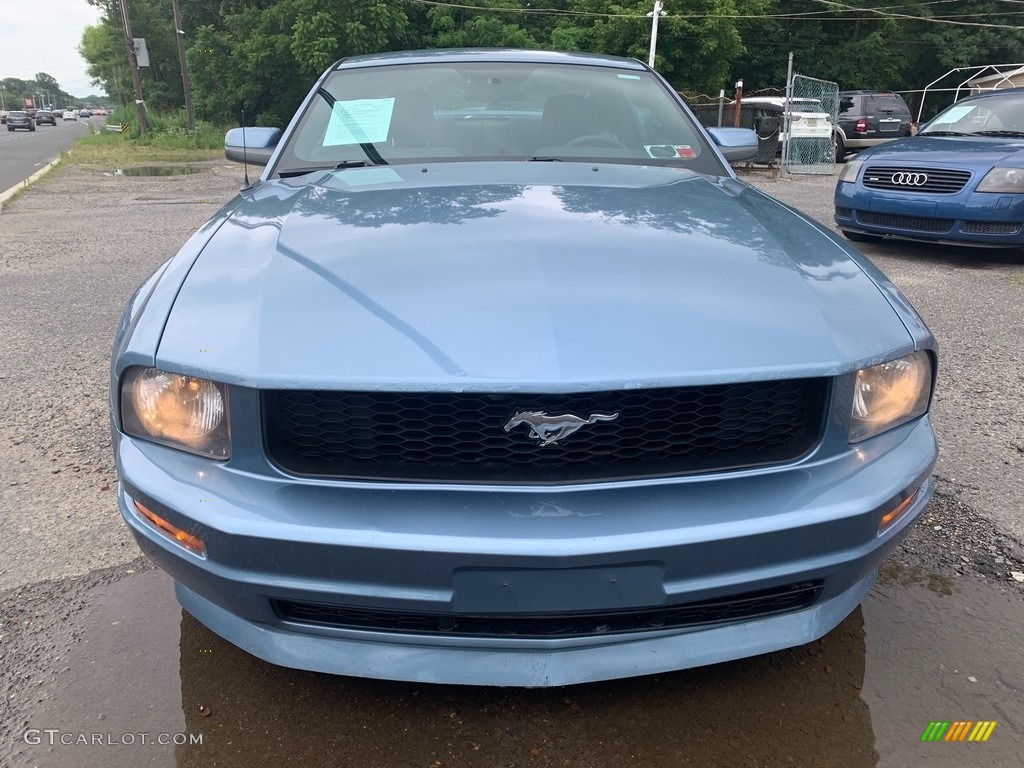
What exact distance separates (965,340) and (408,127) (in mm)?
3466

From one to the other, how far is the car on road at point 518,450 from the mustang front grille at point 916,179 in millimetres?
5516

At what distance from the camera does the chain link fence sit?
47.6ft

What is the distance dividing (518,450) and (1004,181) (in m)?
6.28

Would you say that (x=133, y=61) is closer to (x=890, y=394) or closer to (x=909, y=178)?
(x=909, y=178)

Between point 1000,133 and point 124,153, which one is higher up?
point 1000,133

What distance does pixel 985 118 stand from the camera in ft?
23.8

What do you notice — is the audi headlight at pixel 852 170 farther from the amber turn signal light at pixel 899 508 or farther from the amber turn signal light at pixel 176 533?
the amber turn signal light at pixel 176 533

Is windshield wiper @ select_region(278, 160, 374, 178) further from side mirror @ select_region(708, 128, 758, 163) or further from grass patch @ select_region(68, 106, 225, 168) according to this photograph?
grass patch @ select_region(68, 106, 225, 168)

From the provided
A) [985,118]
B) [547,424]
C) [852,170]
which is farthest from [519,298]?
[985,118]

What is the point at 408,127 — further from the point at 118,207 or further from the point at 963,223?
the point at 118,207

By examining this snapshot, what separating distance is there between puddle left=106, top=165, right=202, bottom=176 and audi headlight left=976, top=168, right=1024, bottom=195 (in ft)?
48.8

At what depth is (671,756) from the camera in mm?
1553

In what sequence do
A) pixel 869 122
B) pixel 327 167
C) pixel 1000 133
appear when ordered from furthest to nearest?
pixel 869 122 → pixel 1000 133 → pixel 327 167

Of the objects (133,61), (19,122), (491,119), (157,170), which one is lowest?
(19,122)
